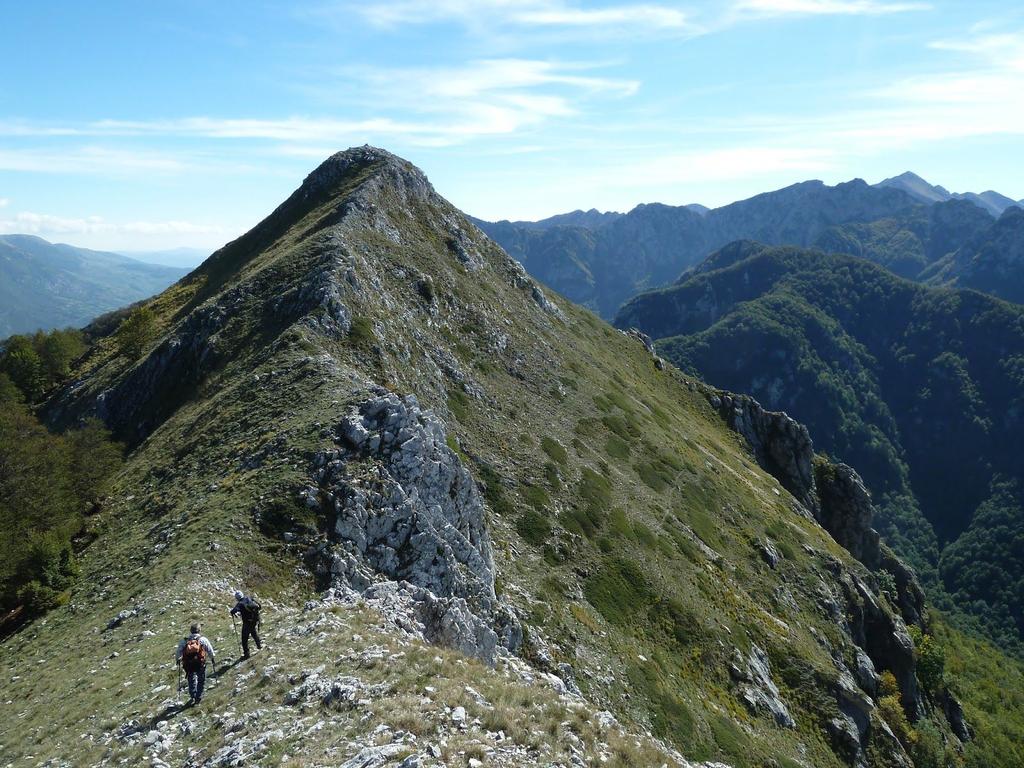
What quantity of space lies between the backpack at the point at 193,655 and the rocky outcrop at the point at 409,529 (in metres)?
9.17

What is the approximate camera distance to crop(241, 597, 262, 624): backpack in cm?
2067

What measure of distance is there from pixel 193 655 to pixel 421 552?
57.1 ft

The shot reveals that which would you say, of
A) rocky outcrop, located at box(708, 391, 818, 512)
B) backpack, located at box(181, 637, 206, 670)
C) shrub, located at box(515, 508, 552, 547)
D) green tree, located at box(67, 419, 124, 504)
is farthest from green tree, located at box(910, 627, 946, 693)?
green tree, located at box(67, 419, 124, 504)

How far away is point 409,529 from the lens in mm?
35438

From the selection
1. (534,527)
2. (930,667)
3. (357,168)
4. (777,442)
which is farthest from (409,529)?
(777,442)

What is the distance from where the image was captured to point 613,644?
151 ft

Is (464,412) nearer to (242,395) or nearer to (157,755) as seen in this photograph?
(242,395)

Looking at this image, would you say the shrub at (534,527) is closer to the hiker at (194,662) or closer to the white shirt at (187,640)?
the white shirt at (187,640)

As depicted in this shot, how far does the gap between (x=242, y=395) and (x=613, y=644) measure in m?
35.5

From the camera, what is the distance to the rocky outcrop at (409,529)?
2983 centimetres

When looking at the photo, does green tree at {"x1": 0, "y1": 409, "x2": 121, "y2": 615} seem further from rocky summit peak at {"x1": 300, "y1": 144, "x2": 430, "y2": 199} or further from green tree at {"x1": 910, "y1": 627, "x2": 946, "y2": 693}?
green tree at {"x1": 910, "y1": 627, "x2": 946, "y2": 693}

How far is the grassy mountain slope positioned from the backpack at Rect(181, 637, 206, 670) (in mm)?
1531

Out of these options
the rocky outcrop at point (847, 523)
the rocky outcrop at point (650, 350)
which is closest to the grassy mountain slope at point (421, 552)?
the rocky outcrop at point (847, 523)

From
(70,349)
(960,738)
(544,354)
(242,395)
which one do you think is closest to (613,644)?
(242,395)
